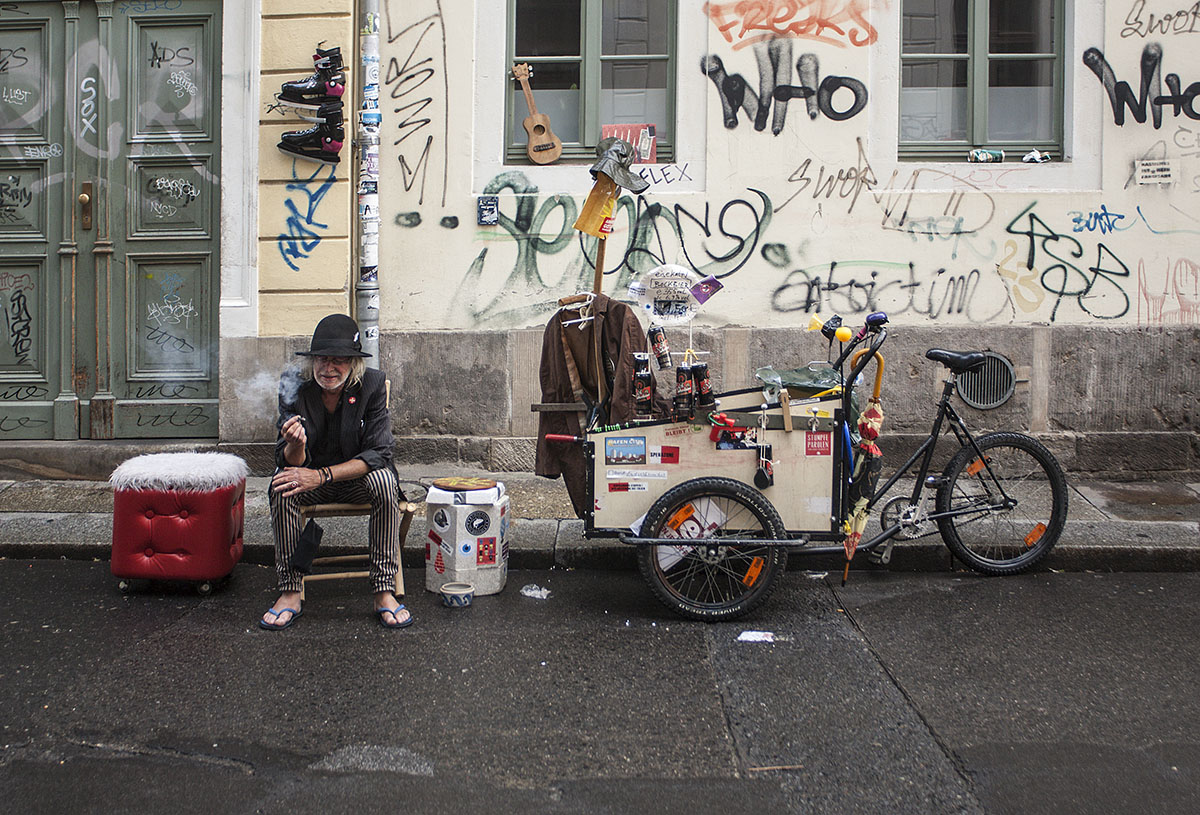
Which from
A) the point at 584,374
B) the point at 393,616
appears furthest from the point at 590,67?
the point at 393,616

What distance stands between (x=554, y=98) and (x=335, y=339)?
3.71 metres

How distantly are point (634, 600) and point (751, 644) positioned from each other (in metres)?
0.82

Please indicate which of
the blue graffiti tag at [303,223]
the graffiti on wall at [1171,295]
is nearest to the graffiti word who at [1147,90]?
the graffiti on wall at [1171,295]

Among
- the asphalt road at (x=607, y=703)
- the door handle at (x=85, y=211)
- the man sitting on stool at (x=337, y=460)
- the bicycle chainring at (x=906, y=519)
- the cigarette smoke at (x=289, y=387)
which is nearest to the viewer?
the asphalt road at (x=607, y=703)

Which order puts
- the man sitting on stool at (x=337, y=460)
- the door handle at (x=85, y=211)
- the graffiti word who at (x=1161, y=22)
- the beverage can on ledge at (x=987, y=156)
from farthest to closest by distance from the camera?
the door handle at (x=85, y=211), the beverage can on ledge at (x=987, y=156), the graffiti word who at (x=1161, y=22), the man sitting on stool at (x=337, y=460)

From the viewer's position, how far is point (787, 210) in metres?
7.18

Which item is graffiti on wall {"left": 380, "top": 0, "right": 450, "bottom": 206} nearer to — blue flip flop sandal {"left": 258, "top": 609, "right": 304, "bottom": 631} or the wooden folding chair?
the wooden folding chair

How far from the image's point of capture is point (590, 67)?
7379mm

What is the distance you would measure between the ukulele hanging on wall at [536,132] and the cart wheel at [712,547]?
12.2 ft

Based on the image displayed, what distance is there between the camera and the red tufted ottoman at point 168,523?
4758 millimetres

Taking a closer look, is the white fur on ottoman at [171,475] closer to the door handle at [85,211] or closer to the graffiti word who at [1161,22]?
the door handle at [85,211]

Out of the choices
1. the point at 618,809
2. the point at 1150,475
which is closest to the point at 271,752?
the point at 618,809

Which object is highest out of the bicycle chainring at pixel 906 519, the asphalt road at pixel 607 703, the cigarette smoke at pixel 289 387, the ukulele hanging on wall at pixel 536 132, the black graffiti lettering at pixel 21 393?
the ukulele hanging on wall at pixel 536 132

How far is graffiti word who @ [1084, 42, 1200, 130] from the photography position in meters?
7.04
